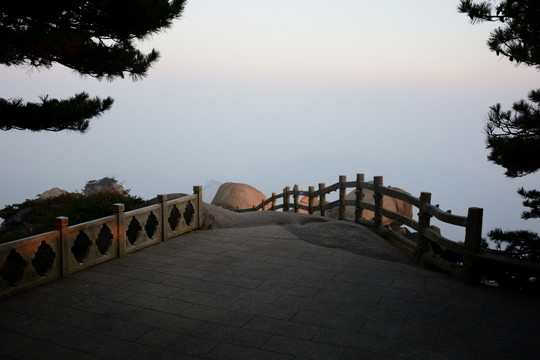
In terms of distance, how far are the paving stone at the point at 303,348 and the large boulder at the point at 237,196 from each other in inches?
852

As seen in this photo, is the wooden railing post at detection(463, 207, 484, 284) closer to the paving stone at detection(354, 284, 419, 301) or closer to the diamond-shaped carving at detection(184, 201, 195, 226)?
the paving stone at detection(354, 284, 419, 301)

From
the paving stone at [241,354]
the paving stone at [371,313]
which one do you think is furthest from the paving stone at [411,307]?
the paving stone at [241,354]

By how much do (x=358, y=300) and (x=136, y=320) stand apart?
303cm

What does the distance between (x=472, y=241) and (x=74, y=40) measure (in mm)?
7496

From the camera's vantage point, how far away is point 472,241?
764cm

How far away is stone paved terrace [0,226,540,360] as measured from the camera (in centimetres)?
520

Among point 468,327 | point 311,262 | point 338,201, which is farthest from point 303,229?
point 468,327

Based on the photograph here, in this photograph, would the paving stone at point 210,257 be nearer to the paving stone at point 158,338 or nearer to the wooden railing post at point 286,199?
the paving stone at point 158,338

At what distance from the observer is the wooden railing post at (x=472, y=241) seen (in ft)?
24.9

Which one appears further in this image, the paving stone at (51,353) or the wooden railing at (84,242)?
the wooden railing at (84,242)

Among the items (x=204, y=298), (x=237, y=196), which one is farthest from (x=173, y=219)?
(x=237, y=196)

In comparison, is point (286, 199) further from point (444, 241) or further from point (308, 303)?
point (308, 303)

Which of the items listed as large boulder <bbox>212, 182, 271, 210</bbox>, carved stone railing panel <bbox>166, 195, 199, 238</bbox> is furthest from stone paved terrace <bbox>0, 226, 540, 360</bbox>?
large boulder <bbox>212, 182, 271, 210</bbox>

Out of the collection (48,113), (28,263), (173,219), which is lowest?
(28,263)
